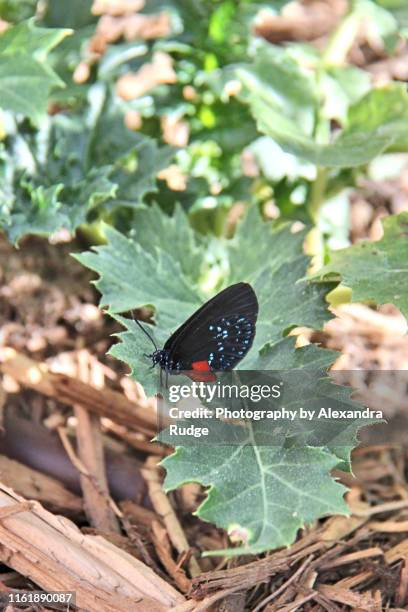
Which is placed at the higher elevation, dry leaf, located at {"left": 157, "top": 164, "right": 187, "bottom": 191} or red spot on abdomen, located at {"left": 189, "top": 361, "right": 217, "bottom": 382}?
red spot on abdomen, located at {"left": 189, "top": 361, "right": 217, "bottom": 382}

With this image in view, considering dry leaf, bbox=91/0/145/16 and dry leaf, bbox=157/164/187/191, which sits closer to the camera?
dry leaf, bbox=157/164/187/191

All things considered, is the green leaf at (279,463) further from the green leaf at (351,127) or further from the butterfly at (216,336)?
the green leaf at (351,127)

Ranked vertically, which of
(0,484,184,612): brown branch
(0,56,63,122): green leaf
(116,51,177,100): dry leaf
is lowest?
(0,484,184,612): brown branch

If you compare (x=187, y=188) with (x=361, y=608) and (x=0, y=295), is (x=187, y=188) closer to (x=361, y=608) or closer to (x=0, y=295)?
(x=0, y=295)

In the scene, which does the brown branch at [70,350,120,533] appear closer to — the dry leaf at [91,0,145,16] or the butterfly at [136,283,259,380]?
the butterfly at [136,283,259,380]

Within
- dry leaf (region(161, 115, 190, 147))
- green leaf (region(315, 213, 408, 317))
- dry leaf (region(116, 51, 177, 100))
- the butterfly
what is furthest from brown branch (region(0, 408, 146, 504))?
dry leaf (region(116, 51, 177, 100))

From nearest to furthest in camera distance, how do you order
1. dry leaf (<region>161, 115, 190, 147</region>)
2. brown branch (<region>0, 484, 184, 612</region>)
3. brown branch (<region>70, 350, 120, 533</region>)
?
1. brown branch (<region>0, 484, 184, 612</region>)
2. brown branch (<region>70, 350, 120, 533</region>)
3. dry leaf (<region>161, 115, 190, 147</region>)

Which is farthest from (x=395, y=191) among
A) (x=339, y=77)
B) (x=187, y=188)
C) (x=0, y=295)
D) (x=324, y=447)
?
(x=324, y=447)

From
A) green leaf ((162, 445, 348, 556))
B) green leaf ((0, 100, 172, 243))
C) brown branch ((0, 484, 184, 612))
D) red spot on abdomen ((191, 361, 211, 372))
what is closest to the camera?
green leaf ((162, 445, 348, 556))
